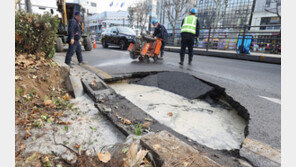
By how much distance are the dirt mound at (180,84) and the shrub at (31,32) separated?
201cm

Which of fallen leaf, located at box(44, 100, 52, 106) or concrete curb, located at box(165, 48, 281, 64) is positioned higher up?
concrete curb, located at box(165, 48, 281, 64)

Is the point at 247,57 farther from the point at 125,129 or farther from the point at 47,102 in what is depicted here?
the point at 47,102

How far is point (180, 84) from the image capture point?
3.54 meters

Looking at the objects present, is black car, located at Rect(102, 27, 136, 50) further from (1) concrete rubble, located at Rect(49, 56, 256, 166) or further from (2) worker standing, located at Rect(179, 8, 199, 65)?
(1) concrete rubble, located at Rect(49, 56, 256, 166)

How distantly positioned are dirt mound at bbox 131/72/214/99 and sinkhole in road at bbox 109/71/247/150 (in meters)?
0.11

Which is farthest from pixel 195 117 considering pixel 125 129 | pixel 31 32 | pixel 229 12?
pixel 229 12

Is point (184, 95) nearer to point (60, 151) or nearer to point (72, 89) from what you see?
point (72, 89)

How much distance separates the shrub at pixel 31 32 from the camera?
2.70 metres

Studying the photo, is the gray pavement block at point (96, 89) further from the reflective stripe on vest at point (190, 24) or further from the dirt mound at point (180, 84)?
the reflective stripe on vest at point (190, 24)

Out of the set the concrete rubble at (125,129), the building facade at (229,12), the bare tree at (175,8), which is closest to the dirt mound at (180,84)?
the concrete rubble at (125,129)

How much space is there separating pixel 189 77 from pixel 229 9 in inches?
1268

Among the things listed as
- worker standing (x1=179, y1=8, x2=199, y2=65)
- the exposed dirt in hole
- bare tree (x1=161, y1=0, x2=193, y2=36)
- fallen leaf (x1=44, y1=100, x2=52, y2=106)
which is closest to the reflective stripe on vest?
worker standing (x1=179, y1=8, x2=199, y2=65)

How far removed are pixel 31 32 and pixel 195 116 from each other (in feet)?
9.77

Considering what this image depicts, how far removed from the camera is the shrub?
106 inches
